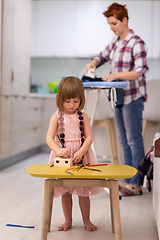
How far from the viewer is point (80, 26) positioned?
4656mm

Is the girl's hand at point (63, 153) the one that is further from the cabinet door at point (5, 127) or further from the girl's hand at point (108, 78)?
the cabinet door at point (5, 127)

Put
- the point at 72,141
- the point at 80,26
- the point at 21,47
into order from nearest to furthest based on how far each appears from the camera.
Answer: the point at 72,141
the point at 21,47
the point at 80,26

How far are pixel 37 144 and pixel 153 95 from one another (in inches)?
77.9

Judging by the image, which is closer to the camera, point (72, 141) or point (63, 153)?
point (63, 153)

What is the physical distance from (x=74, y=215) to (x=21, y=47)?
7.05ft

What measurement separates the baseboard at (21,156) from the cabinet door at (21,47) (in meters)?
0.72

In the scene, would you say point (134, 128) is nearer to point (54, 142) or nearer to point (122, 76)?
point (122, 76)

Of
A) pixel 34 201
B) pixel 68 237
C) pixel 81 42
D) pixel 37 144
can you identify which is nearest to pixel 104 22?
pixel 81 42

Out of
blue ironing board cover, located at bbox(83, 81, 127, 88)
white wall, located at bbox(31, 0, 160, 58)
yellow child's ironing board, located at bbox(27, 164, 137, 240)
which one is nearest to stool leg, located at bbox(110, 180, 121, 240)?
yellow child's ironing board, located at bbox(27, 164, 137, 240)

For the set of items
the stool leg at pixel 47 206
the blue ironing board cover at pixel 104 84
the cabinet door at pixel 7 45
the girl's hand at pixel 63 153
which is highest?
the cabinet door at pixel 7 45

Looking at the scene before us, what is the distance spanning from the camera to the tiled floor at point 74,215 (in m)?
1.43

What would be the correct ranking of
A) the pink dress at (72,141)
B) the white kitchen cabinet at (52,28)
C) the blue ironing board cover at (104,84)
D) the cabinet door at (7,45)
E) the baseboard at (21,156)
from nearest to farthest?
1. the pink dress at (72,141)
2. the blue ironing board cover at (104,84)
3. the cabinet door at (7,45)
4. the baseboard at (21,156)
5. the white kitchen cabinet at (52,28)

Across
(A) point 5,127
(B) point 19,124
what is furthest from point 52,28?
(A) point 5,127

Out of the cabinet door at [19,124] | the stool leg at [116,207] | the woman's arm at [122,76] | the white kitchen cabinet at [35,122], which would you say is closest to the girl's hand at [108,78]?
the woman's arm at [122,76]
